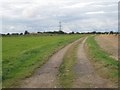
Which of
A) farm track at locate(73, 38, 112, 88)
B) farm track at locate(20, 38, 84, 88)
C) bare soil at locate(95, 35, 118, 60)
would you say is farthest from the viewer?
bare soil at locate(95, 35, 118, 60)

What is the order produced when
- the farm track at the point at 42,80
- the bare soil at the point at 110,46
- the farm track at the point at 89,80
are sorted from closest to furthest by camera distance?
the farm track at the point at 89,80 < the farm track at the point at 42,80 < the bare soil at the point at 110,46

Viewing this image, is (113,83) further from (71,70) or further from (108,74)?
(71,70)

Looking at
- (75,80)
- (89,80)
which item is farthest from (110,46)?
(75,80)

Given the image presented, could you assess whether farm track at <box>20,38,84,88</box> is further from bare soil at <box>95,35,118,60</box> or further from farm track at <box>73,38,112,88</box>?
bare soil at <box>95,35,118,60</box>

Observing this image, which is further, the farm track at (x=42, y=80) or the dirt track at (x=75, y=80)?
the farm track at (x=42, y=80)

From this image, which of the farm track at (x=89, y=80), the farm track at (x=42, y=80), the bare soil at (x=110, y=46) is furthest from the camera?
the bare soil at (x=110, y=46)

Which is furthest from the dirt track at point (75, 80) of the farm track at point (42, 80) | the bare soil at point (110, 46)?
the bare soil at point (110, 46)

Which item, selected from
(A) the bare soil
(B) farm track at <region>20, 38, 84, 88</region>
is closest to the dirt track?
(B) farm track at <region>20, 38, 84, 88</region>

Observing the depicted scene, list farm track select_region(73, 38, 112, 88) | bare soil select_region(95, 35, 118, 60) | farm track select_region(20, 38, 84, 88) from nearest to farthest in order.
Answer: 1. farm track select_region(73, 38, 112, 88)
2. farm track select_region(20, 38, 84, 88)
3. bare soil select_region(95, 35, 118, 60)

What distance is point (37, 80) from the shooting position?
14.5 m

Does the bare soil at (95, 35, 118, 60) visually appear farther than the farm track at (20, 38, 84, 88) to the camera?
Yes

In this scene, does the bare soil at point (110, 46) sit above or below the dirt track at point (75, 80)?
below

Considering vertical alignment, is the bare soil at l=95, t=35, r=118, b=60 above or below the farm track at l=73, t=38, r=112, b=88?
below

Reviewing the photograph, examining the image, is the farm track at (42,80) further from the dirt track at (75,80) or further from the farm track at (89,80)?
the farm track at (89,80)
